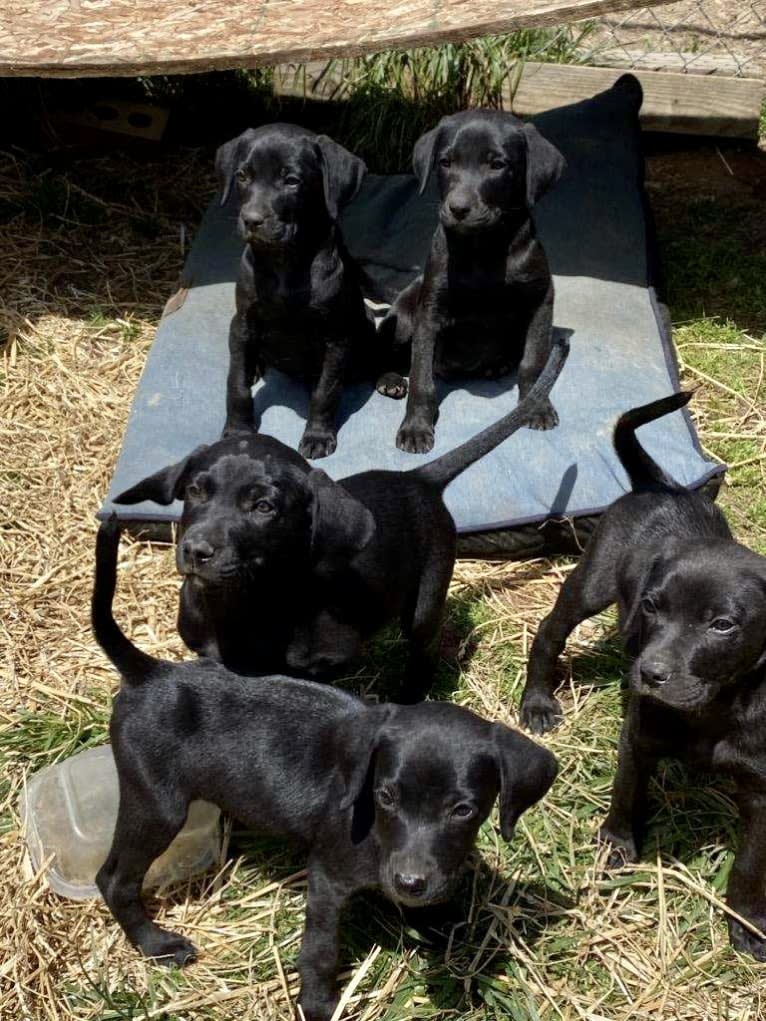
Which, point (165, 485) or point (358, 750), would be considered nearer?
point (358, 750)

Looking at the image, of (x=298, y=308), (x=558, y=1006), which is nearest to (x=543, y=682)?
(x=558, y=1006)

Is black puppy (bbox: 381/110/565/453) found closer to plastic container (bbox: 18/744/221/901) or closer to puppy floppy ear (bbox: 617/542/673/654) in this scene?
puppy floppy ear (bbox: 617/542/673/654)

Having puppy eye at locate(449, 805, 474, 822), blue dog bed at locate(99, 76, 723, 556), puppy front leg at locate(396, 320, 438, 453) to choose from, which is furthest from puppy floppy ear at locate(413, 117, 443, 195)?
puppy eye at locate(449, 805, 474, 822)

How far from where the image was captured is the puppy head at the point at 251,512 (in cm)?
439

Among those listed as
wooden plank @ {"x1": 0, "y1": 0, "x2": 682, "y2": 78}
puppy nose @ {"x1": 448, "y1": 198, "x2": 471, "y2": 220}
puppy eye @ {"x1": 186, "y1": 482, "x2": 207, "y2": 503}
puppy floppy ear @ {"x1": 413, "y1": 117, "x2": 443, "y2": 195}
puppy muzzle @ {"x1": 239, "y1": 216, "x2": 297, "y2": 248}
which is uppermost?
wooden plank @ {"x1": 0, "y1": 0, "x2": 682, "y2": 78}

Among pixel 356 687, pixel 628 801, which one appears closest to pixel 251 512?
pixel 356 687

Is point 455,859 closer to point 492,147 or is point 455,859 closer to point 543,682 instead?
point 543,682

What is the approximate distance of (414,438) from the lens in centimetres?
645

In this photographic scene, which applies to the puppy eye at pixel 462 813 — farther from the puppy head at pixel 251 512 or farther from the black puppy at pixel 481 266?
the black puppy at pixel 481 266

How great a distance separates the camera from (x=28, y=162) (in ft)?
29.7

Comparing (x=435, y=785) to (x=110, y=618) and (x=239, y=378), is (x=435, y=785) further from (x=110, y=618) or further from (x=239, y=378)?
(x=239, y=378)

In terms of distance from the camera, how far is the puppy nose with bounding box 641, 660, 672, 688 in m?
3.91

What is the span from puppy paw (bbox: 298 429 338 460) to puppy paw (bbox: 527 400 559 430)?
40.6 inches

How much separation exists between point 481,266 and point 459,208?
1.37ft
